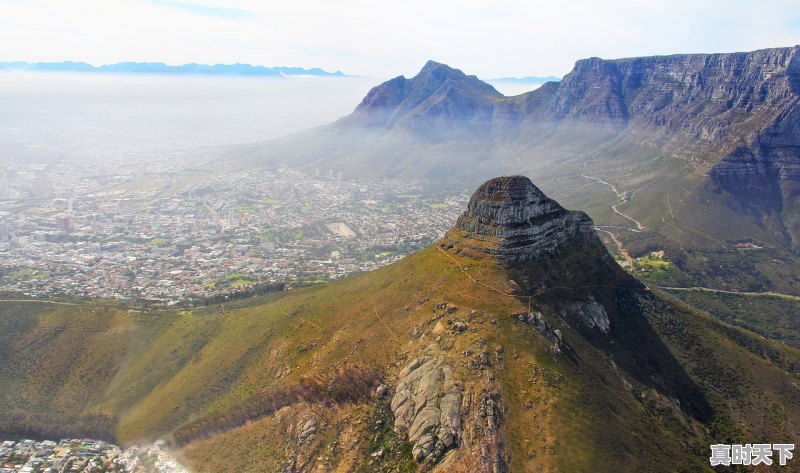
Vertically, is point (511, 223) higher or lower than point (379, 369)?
higher

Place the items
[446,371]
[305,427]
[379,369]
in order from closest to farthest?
[446,371]
[305,427]
[379,369]

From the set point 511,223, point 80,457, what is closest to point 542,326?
point 511,223

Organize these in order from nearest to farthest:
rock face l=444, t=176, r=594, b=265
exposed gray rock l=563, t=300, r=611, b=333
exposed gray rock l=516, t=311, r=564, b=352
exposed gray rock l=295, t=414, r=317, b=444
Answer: exposed gray rock l=295, t=414, r=317, b=444, exposed gray rock l=516, t=311, r=564, b=352, exposed gray rock l=563, t=300, r=611, b=333, rock face l=444, t=176, r=594, b=265

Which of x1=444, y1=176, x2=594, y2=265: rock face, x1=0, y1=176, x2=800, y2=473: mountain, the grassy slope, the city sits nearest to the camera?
x1=0, y1=176, x2=800, y2=473: mountain

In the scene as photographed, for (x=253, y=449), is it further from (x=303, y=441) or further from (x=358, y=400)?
(x=358, y=400)

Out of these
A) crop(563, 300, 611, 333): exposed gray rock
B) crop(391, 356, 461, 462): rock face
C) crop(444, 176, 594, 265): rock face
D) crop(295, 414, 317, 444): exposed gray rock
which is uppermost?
crop(444, 176, 594, 265): rock face

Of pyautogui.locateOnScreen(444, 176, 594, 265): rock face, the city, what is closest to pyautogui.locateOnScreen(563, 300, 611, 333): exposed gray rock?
pyautogui.locateOnScreen(444, 176, 594, 265): rock face

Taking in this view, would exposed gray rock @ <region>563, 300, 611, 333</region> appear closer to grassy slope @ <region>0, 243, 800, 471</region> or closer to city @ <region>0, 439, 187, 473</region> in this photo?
grassy slope @ <region>0, 243, 800, 471</region>

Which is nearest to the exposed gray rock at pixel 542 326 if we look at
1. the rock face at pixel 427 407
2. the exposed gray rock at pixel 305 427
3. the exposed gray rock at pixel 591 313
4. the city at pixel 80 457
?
the exposed gray rock at pixel 591 313

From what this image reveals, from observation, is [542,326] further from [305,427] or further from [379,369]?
[305,427]
